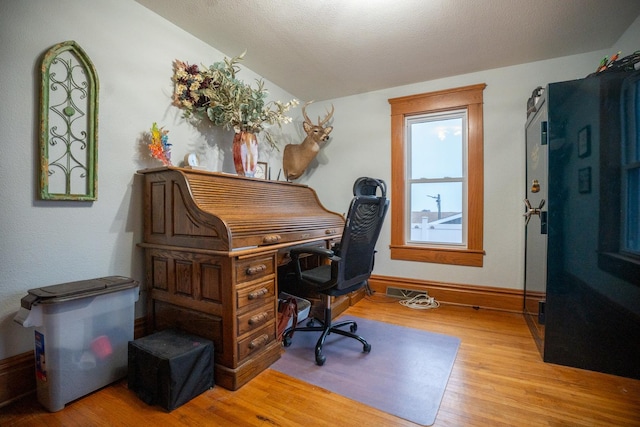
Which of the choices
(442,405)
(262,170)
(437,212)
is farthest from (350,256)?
(437,212)

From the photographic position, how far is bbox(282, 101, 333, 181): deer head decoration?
10.6 ft

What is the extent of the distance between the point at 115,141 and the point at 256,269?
1.27 metres

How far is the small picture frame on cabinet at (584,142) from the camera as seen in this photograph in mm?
1758

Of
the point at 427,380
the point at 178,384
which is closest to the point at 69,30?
the point at 178,384

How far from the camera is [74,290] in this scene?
1444mm

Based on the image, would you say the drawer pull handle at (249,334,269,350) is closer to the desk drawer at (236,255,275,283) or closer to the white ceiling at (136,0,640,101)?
the desk drawer at (236,255,275,283)

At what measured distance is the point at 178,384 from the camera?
1.42 metres

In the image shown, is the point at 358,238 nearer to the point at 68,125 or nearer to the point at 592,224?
the point at 592,224

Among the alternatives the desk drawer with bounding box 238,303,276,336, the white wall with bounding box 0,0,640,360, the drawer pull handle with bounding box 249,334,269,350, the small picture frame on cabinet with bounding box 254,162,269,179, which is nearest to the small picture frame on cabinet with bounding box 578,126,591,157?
the white wall with bounding box 0,0,640,360

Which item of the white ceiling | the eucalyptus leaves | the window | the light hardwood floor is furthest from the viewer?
the window

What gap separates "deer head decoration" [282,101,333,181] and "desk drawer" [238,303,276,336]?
76.0 inches

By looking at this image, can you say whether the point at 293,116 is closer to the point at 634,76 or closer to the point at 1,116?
the point at 1,116

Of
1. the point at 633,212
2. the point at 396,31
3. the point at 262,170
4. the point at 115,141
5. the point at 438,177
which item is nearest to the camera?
the point at 633,212

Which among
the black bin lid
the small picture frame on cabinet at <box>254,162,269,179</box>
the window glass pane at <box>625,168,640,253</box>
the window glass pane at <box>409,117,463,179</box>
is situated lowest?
the black bin lid
